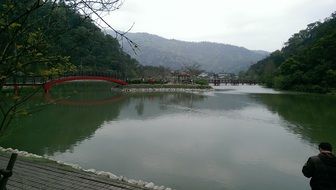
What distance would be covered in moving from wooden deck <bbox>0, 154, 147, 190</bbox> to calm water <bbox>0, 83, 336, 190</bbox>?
75cm

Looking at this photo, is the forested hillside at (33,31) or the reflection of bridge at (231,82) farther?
the reflection of bridge at (231,82)

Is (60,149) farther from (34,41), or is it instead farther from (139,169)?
(34,41)

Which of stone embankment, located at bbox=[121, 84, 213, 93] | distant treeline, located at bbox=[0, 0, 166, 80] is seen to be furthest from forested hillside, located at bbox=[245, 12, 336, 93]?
distant treeline, located at bbox=[0, 0, 166, 80]

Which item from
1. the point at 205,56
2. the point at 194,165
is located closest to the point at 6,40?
the point at 194,165

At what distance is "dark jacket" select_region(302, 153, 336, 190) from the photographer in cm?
321

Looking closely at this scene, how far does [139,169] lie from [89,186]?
298 cm

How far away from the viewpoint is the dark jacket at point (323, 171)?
3205 millimetres

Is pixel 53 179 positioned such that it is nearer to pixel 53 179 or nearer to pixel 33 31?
pixel 53 179

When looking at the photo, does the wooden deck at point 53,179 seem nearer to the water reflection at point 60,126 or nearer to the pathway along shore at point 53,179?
the pathway along shore at point 53,179

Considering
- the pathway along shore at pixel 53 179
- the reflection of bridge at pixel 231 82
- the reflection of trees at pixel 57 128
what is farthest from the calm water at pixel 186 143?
the reflection of bridge at pixel 231 82

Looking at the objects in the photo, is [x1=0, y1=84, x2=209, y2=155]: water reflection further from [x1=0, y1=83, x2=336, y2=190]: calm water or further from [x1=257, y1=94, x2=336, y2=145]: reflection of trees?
[x1=257, y1=94, x2=336, y2=145]: reflection of trees

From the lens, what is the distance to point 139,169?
7.89m

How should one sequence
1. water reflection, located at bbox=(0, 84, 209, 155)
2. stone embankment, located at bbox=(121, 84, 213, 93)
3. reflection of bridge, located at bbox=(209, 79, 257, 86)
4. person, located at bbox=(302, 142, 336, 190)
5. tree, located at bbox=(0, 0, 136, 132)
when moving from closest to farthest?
tree, located at bbox=(0, 0, 136, 132) → person, located at bbox=(302, 142, 336, 190) → water reflection, located at bbox=(0, 84, 209, 155) → stone embankment, located at bbox=(121, 84, 213, 93) → reflection of bridge, located at bbox=(209, 79, 257, 86)

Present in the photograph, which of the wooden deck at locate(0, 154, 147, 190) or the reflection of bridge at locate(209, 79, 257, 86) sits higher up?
the reflection of bridge at locate(209, 79, 257, 86)
